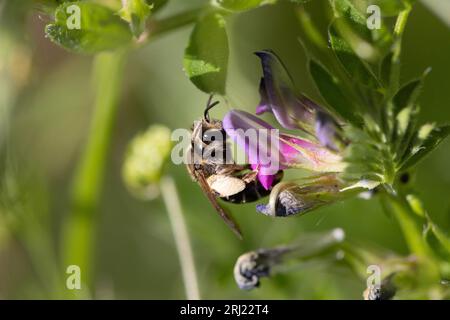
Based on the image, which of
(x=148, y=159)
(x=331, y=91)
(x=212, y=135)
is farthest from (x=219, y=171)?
(x=148, y=159)

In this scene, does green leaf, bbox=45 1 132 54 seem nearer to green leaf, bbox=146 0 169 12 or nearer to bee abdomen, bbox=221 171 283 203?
green leaf, bbox=146 0 169 12

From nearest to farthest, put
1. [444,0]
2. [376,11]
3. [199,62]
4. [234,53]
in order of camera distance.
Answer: [376,11], [199,62], [444,0], [234,53]

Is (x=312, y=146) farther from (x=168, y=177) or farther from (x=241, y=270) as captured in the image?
(x=168, y=177)

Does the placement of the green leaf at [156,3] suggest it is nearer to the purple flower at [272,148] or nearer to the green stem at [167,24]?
the green stem at [167,24]

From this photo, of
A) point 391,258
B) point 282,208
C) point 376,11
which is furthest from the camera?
point 391,258

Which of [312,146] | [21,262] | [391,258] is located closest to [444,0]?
[391,258]

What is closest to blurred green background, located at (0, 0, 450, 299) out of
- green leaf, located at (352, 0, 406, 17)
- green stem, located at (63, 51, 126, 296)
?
green stem, located at (63, 51, 126, 296)

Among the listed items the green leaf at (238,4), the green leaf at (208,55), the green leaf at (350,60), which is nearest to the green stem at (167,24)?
the green leaf at (208,55)
